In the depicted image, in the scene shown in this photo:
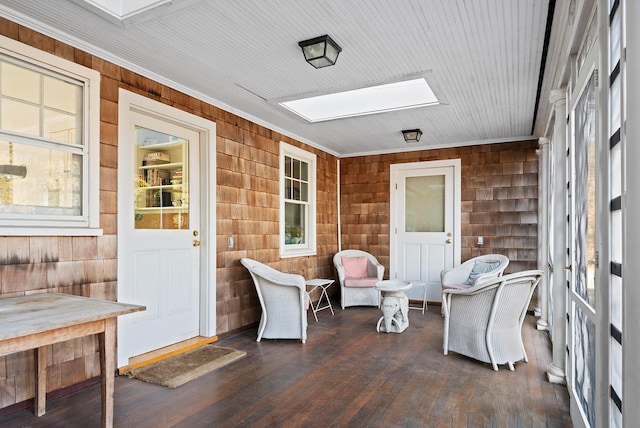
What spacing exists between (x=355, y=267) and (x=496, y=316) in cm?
316

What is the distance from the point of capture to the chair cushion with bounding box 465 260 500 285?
5.26 metres

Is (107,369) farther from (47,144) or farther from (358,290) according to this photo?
(358,290)

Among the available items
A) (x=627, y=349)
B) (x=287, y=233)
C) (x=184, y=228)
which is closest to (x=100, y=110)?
(x=184, y=228)

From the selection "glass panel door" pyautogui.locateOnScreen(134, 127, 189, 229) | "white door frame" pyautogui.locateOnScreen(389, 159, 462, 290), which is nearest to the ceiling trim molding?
"white door frame" pyautogui.locateOnScreen(389, 159, 462, 290)

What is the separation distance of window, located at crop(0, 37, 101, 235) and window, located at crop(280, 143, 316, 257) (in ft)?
9.08

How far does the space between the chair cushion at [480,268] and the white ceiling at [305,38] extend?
205cm

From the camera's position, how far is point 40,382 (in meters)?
2.58

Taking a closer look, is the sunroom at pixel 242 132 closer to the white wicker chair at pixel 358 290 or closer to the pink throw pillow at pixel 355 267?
the white wicker chair at pixel 358 290

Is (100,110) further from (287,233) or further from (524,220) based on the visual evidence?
(524,220)

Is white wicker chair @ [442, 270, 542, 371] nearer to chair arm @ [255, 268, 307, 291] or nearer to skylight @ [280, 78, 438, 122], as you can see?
chair arm @ [255, 268, 307, 291]

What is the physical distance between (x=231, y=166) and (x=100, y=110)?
1.61m

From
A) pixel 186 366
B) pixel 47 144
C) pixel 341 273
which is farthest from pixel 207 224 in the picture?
pixel 341 273

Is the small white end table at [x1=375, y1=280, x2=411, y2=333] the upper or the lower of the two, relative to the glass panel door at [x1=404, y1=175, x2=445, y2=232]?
lower

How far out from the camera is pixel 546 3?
242 centimetres
